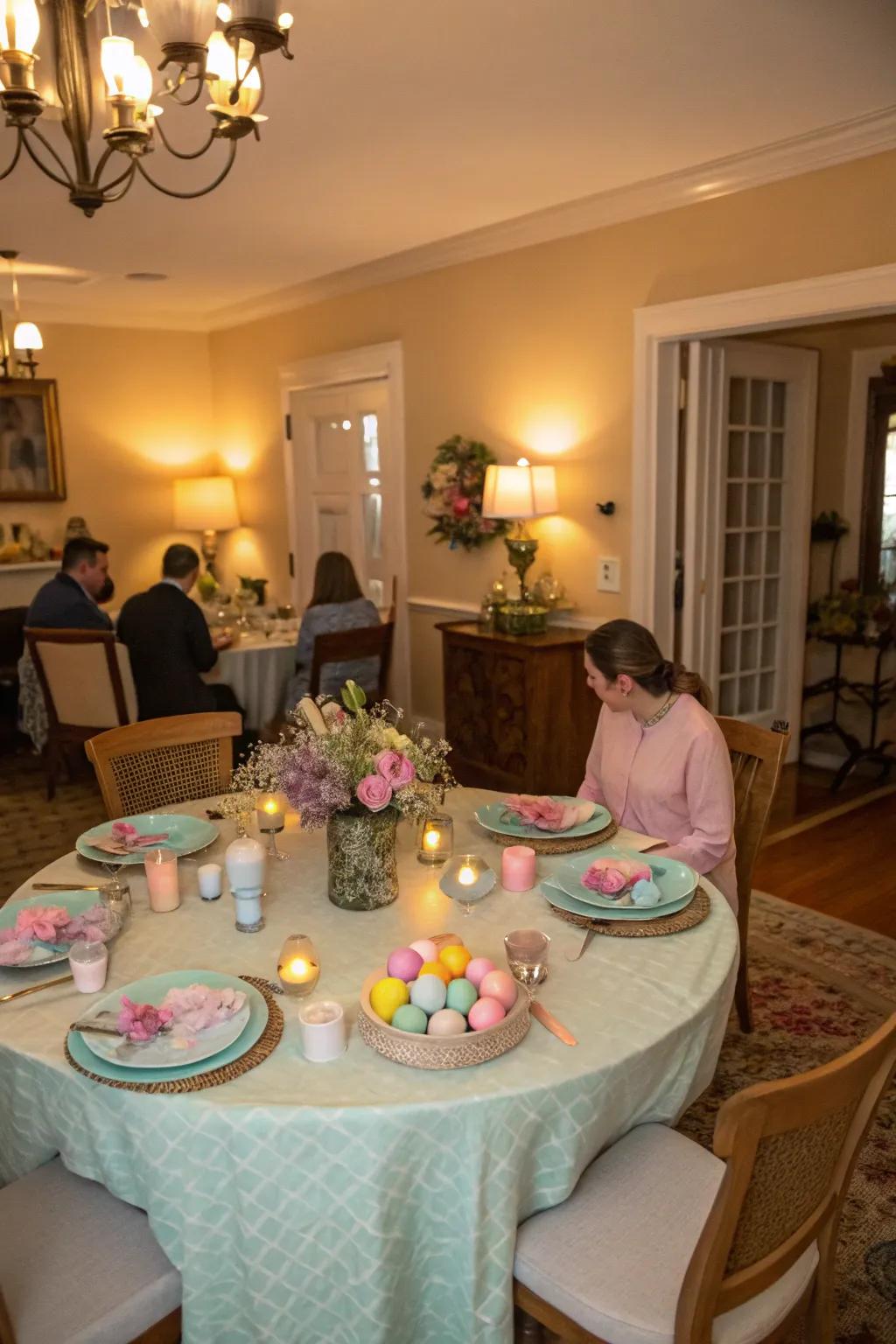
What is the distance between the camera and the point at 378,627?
4617 millimetres

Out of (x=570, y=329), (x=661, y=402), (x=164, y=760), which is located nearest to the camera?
(x=164, y=760)

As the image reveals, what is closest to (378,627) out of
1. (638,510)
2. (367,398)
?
(638,510)

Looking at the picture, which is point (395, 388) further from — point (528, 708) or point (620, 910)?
point (620, 910)

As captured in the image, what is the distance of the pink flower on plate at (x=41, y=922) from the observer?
1.70 m

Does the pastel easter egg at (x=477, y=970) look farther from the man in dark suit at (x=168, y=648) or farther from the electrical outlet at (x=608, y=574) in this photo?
the man in dark suit at (x=168, y=648)

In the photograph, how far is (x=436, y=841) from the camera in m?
2.10

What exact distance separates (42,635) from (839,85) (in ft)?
12.0

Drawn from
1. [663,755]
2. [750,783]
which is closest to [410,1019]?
[663,755]

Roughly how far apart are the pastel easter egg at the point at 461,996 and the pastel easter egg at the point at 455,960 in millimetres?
50

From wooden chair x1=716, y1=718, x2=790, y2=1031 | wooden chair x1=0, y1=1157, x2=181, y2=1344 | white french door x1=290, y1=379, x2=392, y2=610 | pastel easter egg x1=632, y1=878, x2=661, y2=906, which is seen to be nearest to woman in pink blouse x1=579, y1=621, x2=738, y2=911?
wooden chair x1=716, y1=718, x2=790, y2=1031

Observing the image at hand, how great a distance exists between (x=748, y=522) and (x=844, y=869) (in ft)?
5.49

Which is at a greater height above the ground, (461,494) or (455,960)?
(461,494)

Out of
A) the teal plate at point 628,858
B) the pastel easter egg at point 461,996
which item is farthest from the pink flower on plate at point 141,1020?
the teal plate at point 628,858

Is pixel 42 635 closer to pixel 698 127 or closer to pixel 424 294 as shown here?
pixel 424 294
